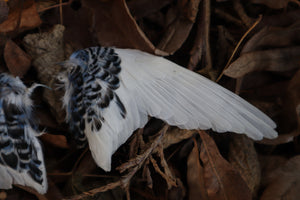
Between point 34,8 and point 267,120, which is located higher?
point 34,8

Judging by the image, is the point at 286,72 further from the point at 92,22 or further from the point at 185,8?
the point at 92,22

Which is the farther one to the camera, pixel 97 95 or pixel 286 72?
Result: pixel 286 72

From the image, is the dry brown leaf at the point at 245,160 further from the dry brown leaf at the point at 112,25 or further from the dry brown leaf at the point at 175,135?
the dry brown leaf at the point at 112,25

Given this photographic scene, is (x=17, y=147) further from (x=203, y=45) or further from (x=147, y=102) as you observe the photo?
(x=203, y=45)

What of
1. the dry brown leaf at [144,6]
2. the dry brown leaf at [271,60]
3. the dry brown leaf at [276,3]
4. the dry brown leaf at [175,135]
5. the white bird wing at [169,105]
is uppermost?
the dry brown leaf at [276,3]

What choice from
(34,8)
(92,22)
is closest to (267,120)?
(92,22)

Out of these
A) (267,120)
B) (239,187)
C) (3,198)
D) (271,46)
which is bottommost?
(3,198)

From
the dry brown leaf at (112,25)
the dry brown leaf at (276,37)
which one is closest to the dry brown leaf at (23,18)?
the dry brown leaf at (112,25)
